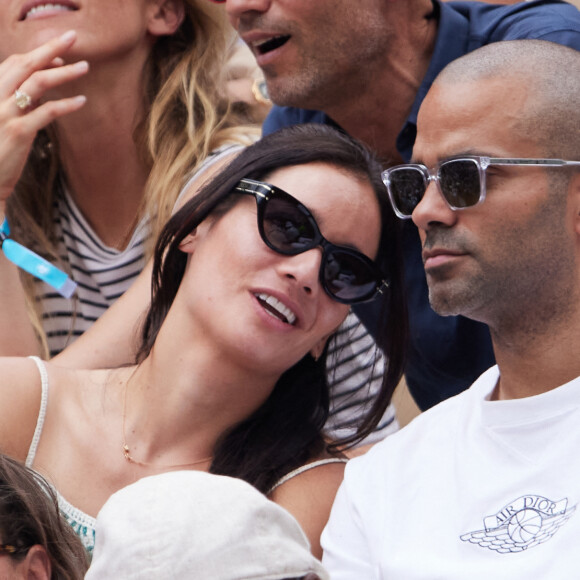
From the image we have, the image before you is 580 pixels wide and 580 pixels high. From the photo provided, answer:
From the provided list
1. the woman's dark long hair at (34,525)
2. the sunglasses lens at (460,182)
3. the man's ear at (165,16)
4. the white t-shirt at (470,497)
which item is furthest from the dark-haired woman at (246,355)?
the man's ear at (165,16)

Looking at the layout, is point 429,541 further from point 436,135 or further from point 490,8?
point 490,8

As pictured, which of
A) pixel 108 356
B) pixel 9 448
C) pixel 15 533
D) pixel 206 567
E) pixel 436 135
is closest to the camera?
pixel 206 567

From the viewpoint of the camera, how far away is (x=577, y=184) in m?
2.15

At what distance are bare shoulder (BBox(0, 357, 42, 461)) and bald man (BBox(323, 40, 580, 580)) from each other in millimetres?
741

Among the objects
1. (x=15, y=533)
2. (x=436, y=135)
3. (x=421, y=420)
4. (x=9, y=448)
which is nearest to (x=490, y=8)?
(x=436, y=135)

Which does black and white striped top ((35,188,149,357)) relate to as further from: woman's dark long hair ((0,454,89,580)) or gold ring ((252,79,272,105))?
woman's dark long hair ((0,454,89,580))

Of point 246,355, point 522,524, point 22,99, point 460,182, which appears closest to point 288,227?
point 246,355

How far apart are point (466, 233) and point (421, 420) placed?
44cm

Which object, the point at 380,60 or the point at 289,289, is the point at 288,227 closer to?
the point at 289,289

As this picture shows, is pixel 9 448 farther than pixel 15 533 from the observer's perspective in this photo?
Yes

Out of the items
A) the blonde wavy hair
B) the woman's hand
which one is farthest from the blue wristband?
the blonde wavy hair

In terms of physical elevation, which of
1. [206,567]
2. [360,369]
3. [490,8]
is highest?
[206,567]

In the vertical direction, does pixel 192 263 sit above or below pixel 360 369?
above

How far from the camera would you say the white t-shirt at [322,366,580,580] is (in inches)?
77.1
